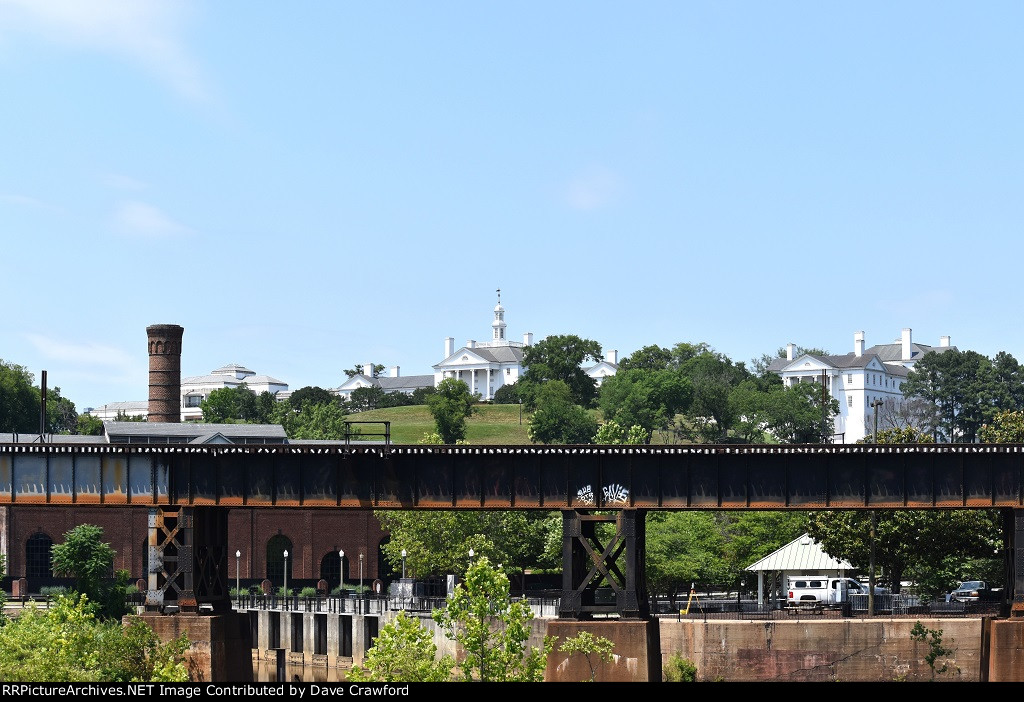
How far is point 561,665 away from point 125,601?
34956 mm

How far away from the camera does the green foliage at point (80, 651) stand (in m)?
36.6

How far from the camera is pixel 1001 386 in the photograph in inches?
7077

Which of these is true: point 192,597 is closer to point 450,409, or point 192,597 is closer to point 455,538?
point 455,538

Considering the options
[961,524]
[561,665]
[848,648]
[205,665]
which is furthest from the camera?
[961,524]

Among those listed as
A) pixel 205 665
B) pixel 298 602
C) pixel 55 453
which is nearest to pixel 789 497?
pixel 205 665

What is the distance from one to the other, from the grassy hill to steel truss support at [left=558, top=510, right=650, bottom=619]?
392 feet

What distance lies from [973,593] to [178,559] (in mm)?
Result: 39438

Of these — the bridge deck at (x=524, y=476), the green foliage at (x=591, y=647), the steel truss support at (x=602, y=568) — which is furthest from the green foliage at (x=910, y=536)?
the green foliage at (x=591, y=647)

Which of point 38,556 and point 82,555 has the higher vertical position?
point 82,555

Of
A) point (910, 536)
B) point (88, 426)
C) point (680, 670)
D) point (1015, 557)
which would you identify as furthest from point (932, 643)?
point (88, 426)

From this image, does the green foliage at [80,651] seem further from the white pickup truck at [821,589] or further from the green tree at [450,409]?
the green tree at [450,409]

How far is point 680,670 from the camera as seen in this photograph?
54719 mm

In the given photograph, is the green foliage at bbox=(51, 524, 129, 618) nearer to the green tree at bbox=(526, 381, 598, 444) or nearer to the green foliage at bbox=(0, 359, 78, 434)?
the green foliage at bbox=(0, 359, 78, 434)
